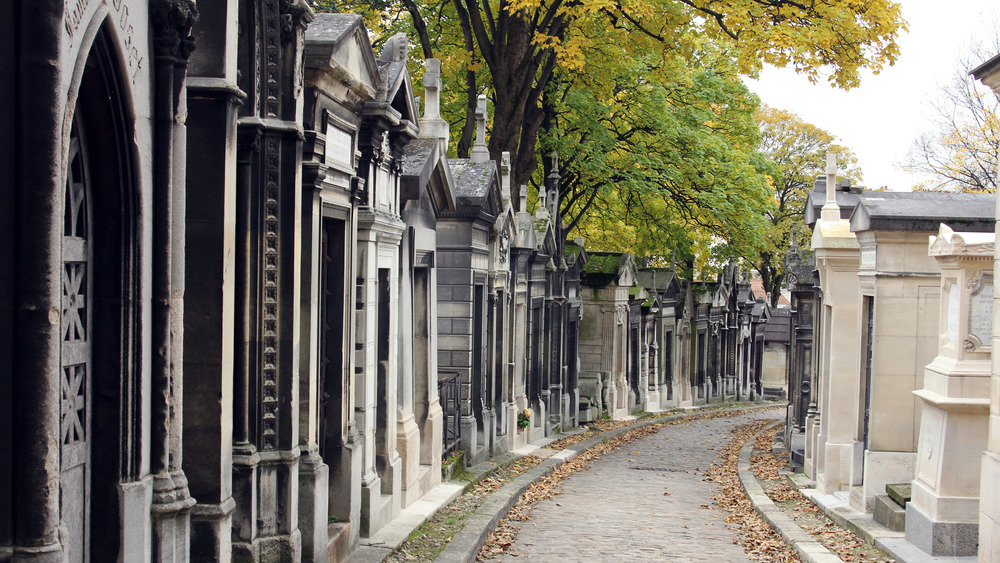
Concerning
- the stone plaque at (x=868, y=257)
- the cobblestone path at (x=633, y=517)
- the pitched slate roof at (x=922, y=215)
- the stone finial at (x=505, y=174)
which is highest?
the stone finial at (x=505, y=174)

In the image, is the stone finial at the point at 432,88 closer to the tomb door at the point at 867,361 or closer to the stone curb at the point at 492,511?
the stone curb at the point at 492,511

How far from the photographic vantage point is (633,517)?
11.5 metres

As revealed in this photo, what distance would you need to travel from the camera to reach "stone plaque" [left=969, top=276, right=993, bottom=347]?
809cm

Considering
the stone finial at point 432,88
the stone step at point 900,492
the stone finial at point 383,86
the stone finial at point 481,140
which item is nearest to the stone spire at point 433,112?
the stone finial at point 432,88

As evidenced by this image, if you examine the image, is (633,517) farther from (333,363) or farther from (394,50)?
(394,50)

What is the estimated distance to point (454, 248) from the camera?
13367 mm

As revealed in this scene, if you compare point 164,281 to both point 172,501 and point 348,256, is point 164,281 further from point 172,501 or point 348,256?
point 348,256

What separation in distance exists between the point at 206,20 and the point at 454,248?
789 cm

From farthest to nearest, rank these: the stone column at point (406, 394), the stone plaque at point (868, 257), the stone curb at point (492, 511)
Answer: the stone plaque at point (868, 257)
the stone column at point (406, 394)
the stone curb at point (492, 511)

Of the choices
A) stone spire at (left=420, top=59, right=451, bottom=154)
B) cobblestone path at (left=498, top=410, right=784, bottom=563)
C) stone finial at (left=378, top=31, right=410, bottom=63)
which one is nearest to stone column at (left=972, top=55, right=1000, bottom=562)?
cobblestone path at (left=498, top=410, right=784, bottom=563)

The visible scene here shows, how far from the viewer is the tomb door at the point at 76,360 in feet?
14.1

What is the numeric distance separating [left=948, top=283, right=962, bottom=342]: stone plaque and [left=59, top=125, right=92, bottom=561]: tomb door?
6566mm

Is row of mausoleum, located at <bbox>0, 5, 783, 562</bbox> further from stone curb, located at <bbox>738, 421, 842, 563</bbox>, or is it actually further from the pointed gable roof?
stone curb, located at <bbox>738, 421, 842, 563</bbox>

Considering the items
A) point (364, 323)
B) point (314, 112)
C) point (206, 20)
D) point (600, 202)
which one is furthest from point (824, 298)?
point (600, 202)
